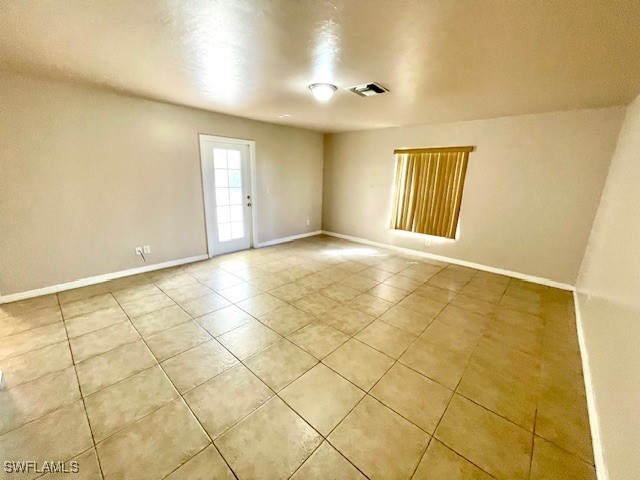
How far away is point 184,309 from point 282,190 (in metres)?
3.37

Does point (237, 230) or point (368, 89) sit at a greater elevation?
point (368, 89)

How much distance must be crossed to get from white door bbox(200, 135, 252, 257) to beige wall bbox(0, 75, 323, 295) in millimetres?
150

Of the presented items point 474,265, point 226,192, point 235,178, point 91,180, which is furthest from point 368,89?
point 91,180

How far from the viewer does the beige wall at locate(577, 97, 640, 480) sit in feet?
3.99

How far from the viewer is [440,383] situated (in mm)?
1897

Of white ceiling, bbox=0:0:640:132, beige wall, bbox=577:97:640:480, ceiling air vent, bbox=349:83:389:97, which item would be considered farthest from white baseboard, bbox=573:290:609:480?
ceiling air vent, bbox=349:83:389:97

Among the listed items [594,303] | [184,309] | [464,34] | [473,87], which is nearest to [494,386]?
[594,303]

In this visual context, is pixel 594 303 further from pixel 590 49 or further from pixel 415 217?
pixel 415 217

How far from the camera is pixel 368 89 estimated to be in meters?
2.73

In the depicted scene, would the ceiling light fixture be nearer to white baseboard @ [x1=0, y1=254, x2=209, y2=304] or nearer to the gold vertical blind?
the gold vertical blind

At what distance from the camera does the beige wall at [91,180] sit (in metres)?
2.74

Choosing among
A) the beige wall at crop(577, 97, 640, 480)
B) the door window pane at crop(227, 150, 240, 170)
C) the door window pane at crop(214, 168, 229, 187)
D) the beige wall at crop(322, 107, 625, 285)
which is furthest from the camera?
the door window pane at crop(227, 150, 240, 170)

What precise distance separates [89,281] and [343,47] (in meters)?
4.11

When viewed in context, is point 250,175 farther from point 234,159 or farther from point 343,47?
point 343,47
